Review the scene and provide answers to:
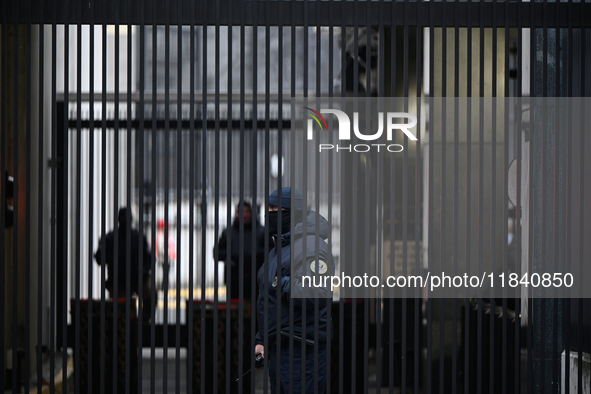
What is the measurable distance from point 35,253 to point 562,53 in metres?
5.29

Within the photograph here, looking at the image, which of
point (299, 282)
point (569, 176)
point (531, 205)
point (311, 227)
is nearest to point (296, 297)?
point (299, 282)

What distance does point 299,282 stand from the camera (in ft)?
12.0

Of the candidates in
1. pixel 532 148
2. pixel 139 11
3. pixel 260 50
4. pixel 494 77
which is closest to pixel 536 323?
pixel 532 148

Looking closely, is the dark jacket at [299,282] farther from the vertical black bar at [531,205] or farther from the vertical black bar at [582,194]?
the vertical black bar at [582,194]

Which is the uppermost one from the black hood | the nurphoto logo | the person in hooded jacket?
the nurphoto logo

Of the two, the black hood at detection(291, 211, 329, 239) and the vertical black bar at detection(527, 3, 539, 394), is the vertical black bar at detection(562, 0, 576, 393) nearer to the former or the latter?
the vertical black bar at detection(527, 3, 539, 394)

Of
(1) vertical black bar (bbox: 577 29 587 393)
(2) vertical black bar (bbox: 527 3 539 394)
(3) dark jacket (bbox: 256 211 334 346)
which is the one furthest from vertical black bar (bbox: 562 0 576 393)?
(3) dark jacket (bbox: 256 211 334 346)

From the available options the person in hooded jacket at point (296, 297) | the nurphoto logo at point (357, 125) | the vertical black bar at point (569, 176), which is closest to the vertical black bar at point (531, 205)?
the vertical black bar at point (569, 176)

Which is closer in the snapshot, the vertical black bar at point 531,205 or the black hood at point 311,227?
the vertical black bar at point 531,205

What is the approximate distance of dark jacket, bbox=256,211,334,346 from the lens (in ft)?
11.7

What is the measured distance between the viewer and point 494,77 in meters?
3.59

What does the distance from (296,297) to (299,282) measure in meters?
0.09

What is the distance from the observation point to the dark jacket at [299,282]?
358 centimetres

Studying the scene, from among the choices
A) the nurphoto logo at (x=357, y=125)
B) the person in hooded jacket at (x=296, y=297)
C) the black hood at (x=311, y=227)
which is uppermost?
the nurphoto logo at (x=357, y=125)
